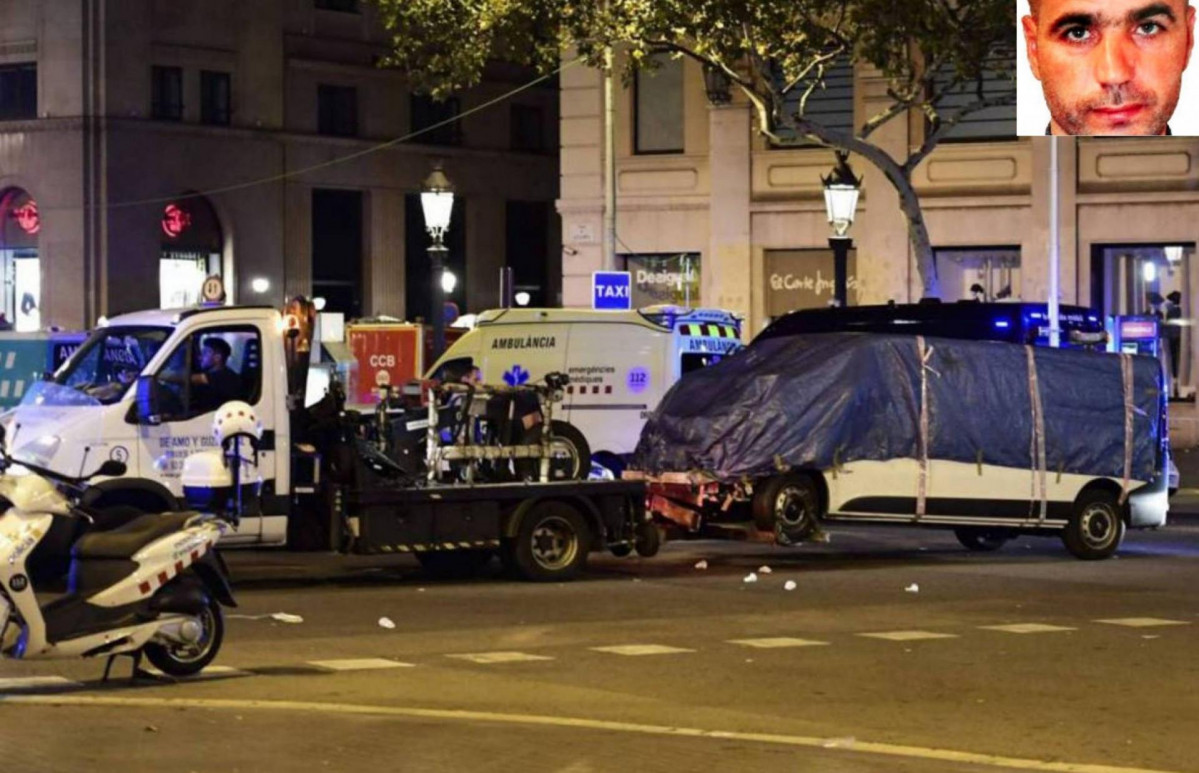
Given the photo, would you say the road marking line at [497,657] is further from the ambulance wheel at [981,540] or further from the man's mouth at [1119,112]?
the man's mouth at [1119,112]

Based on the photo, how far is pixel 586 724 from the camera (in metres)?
11.3

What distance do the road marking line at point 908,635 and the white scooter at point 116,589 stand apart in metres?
4.69

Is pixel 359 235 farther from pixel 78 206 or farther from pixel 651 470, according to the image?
pixel 651 470

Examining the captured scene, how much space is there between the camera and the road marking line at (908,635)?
15266 mm

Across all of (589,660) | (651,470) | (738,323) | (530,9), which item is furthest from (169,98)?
(589,660)

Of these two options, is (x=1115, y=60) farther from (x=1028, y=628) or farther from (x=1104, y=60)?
(x=1028, y=628)

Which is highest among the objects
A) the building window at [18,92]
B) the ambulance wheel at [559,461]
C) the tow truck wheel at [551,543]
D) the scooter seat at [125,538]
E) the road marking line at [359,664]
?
the building window at [18,92]

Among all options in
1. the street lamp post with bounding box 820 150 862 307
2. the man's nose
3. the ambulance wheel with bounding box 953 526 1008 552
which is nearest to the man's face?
the man's nose

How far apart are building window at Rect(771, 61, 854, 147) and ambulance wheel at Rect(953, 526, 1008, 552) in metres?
16.1

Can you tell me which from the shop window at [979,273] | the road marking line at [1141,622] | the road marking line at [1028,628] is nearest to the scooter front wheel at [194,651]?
the road marking line at [1028,628]

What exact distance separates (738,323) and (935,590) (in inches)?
385

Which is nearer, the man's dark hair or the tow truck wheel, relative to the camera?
the man's dark hair

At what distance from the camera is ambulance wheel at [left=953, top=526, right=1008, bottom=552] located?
76.2 feet

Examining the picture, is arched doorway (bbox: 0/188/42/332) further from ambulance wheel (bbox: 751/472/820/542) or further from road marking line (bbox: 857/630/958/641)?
road marking line (bbox: 857/630/958/641)
